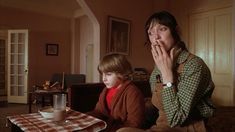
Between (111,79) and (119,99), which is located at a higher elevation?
(111,79)

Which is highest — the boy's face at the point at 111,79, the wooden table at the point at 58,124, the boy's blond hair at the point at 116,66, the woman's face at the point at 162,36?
the woman's face at the point at 162,36

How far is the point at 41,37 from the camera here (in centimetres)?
657

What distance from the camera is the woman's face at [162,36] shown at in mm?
1097

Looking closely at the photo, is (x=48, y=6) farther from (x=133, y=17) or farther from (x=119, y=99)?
(x=119, y=99)

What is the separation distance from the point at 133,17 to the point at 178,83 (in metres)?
3.76

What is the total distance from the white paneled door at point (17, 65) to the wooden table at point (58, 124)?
539 centimetres

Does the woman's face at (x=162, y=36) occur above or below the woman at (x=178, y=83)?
above

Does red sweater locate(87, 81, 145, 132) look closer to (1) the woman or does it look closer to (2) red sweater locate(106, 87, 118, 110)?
(2) red sweater locate(106, 87, 118, 110)

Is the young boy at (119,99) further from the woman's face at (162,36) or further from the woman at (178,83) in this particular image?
the woman's face at (162,36)

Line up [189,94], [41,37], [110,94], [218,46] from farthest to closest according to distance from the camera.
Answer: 1. [41,37]
2. [218,46]
3. [110,94]
4. [189,94]

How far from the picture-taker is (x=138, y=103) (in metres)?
1.28

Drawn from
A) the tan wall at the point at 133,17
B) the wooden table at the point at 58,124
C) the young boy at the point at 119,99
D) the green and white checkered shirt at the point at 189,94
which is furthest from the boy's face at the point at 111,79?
the tan wall at the point at 133,17

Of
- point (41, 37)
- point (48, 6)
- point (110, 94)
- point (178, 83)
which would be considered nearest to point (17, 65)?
point (41, 37)

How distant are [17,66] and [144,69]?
348 centimetres
